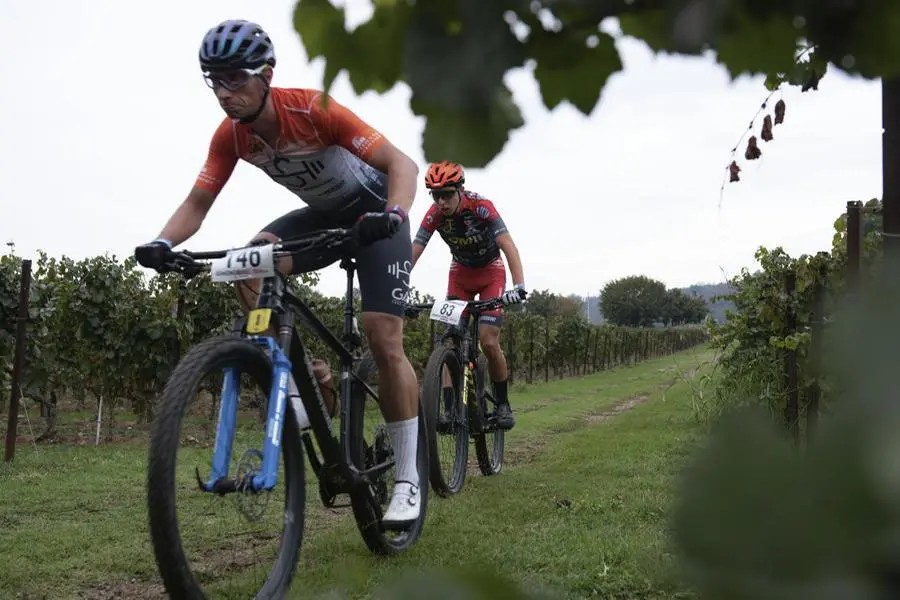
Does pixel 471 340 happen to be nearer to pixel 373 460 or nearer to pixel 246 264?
pixel 373 460

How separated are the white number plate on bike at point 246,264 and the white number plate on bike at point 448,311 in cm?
269

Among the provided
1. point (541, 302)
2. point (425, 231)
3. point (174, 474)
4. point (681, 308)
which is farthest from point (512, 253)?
point (681, 308)

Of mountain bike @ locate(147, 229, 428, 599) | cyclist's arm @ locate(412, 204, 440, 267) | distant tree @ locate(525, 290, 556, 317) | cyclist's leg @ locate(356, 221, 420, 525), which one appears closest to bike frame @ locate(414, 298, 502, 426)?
cyclist's arm @ locate(412, 204, 440, 267)

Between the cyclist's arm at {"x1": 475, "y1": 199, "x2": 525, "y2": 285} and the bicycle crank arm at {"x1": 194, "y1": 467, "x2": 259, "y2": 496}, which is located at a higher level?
the cyclist's arm at {"x1": 475, "y1": 199, "x2": 525, "y2": 285}

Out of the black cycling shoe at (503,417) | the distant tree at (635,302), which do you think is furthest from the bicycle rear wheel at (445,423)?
the distant tree at (635,302)

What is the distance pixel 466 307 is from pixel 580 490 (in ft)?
4.53

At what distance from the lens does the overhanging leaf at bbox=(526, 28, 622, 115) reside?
71cm

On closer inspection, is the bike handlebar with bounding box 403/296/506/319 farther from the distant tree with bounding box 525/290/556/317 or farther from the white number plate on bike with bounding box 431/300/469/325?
the distant tree with bounding box 525/290/556/317

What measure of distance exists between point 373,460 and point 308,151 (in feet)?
4.19

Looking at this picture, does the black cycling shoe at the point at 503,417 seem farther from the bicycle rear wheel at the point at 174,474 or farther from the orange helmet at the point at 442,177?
the bicycle rear wheel at the point at 174,474

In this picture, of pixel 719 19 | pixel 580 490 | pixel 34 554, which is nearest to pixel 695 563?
pixel 719 19

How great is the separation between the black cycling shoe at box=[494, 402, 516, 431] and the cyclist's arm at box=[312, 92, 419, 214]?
3231 mm

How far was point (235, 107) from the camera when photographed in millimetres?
2768

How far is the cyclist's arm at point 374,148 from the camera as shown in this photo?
9.29 feet
